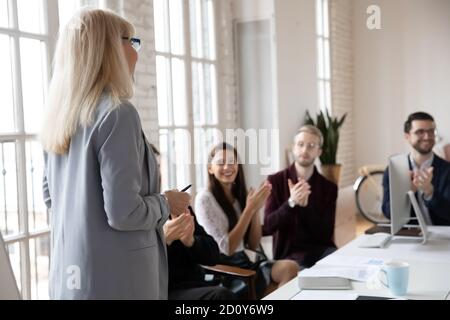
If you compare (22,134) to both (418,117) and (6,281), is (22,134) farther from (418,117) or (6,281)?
(418,117)

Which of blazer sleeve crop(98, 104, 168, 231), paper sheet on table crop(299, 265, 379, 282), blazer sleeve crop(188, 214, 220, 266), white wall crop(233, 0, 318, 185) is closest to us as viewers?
blazer sleeve crop(98, 104, 168, 231)

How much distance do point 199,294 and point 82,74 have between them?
930 millimetres

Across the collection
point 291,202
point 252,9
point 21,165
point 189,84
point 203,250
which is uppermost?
point 252,9

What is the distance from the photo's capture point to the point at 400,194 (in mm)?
1779

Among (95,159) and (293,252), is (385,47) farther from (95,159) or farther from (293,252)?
(95,159)

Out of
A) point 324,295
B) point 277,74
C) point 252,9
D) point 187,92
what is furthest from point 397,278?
point 252,9

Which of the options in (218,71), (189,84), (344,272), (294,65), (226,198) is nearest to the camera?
(344,272)

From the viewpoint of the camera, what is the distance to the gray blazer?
101cm

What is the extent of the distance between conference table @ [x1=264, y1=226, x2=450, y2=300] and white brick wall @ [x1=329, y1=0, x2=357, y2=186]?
882 mm

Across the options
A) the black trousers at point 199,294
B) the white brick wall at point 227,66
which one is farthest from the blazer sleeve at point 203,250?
the white brick wall at point 227,66

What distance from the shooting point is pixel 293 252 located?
7.65 ft

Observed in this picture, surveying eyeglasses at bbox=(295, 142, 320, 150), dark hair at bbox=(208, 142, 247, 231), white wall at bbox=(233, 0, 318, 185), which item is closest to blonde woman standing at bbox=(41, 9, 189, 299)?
dark hair at bbox=(208, 142, 247, 231)

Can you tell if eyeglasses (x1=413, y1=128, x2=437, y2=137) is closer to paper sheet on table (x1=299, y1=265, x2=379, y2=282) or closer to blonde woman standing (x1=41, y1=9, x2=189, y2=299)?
paper sheet on table (x1=299, y1=265, x2=379, y2=282)
